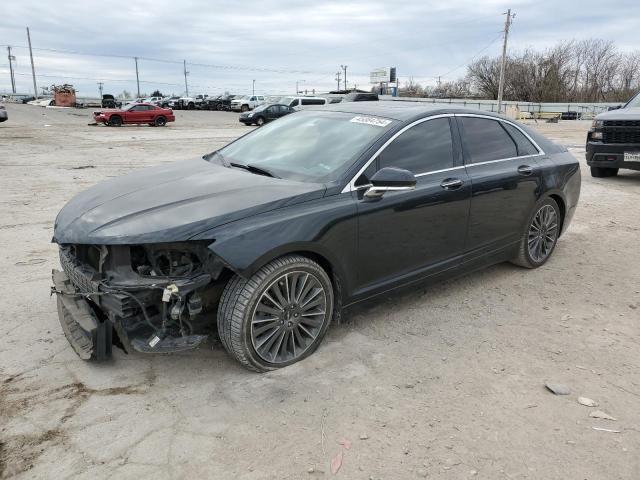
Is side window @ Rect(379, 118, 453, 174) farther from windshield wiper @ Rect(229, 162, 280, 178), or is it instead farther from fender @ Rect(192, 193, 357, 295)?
windshield wiper @ Rect(229, 162, 280, 178)

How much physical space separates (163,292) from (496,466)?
6.32 ft

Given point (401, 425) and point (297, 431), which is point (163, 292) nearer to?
point (297, 431)

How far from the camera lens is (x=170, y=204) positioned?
3.19m

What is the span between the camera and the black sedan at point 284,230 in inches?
118

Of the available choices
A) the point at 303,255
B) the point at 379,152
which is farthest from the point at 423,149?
the point at 303,255

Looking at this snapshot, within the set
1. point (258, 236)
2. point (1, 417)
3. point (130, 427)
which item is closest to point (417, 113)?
point (258, 236)

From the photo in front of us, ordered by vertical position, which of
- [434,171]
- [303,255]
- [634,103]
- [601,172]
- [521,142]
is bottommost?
[601,172]

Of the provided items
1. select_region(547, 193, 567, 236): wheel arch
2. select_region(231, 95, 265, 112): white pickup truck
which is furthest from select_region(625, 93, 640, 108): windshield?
select_region(231, 95, 265, 112): white pickup truck

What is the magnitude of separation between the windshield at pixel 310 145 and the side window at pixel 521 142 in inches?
62.3

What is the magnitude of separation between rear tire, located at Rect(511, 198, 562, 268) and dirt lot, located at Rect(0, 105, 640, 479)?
15.9 inches

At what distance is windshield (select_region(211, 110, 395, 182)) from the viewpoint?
3.65 meters

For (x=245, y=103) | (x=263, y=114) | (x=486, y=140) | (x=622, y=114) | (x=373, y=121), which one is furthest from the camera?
(x=245, y=103)

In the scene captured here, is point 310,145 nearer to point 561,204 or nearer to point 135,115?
point 561,204

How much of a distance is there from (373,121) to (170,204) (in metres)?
1.65
